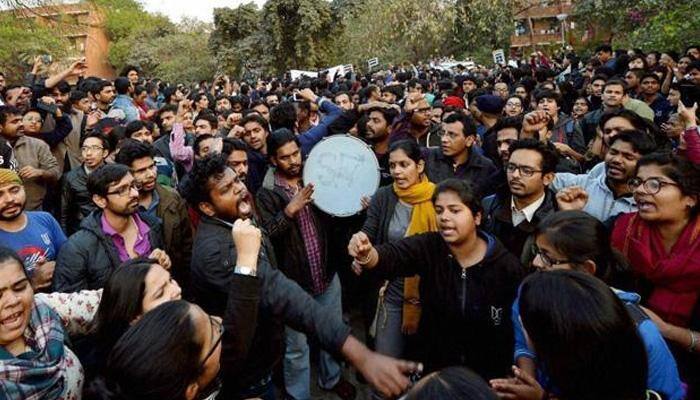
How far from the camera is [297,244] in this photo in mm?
3875

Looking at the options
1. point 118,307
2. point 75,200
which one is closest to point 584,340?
point 118,307

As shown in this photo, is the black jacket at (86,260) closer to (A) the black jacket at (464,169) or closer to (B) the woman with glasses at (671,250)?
(A) the black jacket at (464,169)

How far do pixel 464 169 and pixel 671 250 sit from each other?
203cm

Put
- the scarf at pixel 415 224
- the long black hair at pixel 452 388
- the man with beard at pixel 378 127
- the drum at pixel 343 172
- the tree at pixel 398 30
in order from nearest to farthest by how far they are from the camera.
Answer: the long black hair at pixel 452 388 → the scarf at pixel 415 224 → the drum at pixel 343 172 → the man with beard at pixel 378 127 → the tree at pixel 398 30

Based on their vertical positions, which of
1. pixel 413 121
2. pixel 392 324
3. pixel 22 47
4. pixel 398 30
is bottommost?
pixel 392 324

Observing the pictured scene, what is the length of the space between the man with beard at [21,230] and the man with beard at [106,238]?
0.17 meters

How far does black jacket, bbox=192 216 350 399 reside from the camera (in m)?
2.11

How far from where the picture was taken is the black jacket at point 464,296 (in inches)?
110

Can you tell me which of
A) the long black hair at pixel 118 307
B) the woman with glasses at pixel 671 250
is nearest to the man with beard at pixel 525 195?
the woman with glasses at pixel 671 250

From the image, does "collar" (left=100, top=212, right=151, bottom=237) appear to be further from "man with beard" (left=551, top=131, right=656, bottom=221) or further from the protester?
"man with beard" (left=551, top=131, right=656, bottom=221)

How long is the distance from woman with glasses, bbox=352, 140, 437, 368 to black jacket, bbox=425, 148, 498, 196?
0.70 m

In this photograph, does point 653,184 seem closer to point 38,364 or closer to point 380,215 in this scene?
point 380,215

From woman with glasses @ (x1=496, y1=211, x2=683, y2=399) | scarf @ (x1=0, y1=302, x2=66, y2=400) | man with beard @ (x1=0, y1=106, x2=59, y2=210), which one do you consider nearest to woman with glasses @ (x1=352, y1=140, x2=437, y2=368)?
woman with glasses @ (x1=496, y1=211, x2=683, y2=399)

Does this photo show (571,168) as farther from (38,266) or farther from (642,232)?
(38,266)
